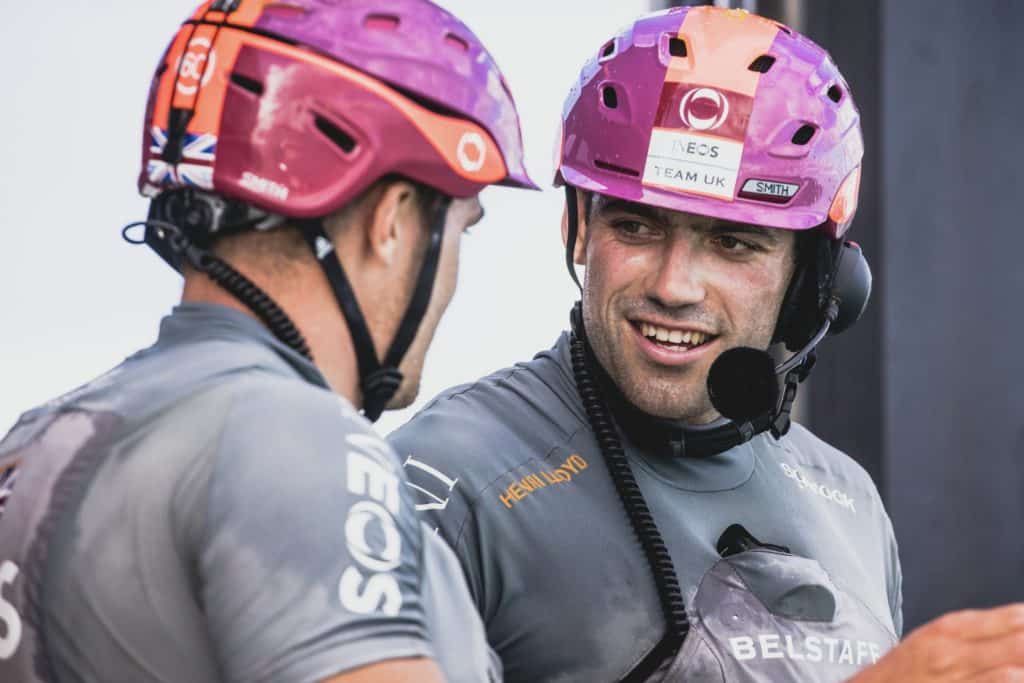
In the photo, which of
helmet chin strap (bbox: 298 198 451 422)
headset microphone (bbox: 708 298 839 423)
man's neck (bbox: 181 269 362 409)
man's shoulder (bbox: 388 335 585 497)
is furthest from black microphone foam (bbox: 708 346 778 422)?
man's neck (bbox: 181 269 362 409)

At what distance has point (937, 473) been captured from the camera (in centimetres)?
443

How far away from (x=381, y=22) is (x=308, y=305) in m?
0.31

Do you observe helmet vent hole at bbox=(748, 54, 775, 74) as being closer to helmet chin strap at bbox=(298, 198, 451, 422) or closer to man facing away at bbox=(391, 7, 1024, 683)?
man facing away at bbox=(391, 7, 1024, 683)

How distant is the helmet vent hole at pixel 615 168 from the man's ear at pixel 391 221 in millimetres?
819

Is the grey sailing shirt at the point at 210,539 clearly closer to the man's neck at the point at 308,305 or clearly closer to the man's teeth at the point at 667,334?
the man's neck at the point at 308,305

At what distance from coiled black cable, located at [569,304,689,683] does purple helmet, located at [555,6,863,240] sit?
0.27 metres

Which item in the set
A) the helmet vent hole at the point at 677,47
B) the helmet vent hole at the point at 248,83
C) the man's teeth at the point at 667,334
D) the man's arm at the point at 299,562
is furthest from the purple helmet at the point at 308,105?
the helmet vent hole at the point at 677,47

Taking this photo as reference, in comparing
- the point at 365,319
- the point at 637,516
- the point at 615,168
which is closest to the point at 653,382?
the point at 637,516

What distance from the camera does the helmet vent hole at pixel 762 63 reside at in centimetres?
247

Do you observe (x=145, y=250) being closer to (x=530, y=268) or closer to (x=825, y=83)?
(x=530, y=268)

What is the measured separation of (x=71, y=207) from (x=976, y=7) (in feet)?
8.48

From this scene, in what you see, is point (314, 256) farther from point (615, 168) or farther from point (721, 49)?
point (721, 49)

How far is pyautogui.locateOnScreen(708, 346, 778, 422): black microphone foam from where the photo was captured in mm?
2334

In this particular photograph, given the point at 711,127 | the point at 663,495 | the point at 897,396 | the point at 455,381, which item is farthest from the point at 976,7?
the point at 663,495
